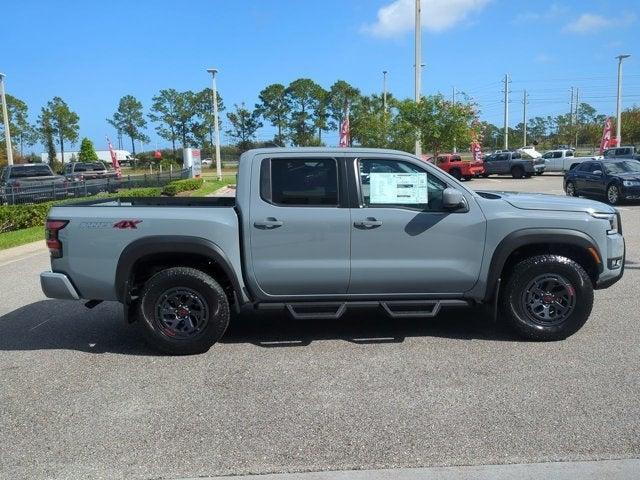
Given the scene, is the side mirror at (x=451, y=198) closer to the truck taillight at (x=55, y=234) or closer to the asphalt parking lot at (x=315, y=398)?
the asphalt parking lot at (x=315, y=398)

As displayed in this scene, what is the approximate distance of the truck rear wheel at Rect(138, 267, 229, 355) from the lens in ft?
17.8

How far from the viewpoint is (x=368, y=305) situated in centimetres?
557

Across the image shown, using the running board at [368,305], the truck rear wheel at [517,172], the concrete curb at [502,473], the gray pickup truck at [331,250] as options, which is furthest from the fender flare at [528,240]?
the truck rear wheel at [517,172]

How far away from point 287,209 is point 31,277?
236 inches

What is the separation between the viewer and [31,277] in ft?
31.4

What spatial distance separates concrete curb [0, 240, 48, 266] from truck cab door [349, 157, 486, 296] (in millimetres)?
8331

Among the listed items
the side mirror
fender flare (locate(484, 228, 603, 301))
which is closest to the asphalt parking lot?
fender flare (locate(484, 228, 603, 301))

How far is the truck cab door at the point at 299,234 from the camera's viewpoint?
17.7 ft

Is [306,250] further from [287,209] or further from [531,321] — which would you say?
[531,321]

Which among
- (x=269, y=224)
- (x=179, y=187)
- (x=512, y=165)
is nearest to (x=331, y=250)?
(x=269, y=224)

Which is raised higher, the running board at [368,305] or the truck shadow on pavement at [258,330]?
the running board at [368,305]

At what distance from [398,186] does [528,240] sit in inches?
49.7

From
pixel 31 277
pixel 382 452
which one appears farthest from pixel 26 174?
pixel 382 452

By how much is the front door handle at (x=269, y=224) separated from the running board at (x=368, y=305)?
28.3 inches
